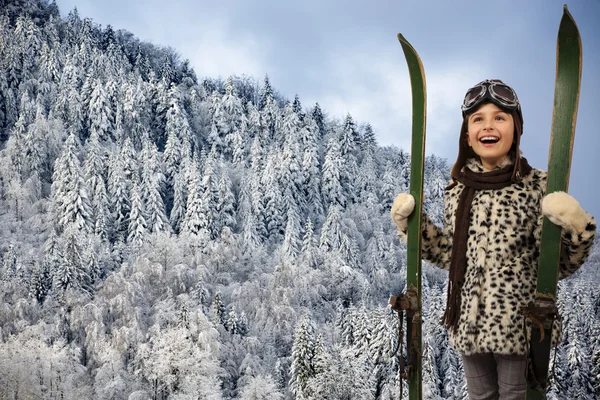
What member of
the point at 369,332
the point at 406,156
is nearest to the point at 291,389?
the point at 369,332

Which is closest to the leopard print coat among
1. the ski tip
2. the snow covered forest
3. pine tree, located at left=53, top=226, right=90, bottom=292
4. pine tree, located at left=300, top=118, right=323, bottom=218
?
the ski tip

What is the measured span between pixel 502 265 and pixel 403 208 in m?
0.46

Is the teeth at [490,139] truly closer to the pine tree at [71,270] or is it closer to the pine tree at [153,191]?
the pine tree at [71,270]

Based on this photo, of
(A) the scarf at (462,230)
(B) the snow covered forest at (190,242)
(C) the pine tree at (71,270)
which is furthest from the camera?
(C) the pine tree at (71,270)

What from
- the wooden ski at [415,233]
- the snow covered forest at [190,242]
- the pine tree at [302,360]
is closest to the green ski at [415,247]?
the wooden ski at [415,233]

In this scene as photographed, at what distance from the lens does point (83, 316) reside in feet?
126

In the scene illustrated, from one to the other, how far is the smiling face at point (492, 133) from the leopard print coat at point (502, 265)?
0.50 ft

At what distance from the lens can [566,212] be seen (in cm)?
241

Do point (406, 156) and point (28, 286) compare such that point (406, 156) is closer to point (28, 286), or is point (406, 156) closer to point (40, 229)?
point (40, 229)

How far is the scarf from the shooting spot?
9.04ft

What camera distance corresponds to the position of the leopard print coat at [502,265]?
2.61m

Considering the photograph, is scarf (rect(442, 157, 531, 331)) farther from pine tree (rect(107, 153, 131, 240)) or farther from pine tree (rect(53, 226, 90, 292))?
pine tree (rect(107, 153, 131, 240))

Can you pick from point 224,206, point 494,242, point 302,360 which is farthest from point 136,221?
point 494,242

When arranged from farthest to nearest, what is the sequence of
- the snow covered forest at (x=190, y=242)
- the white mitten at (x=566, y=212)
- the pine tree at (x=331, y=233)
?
the pine tree at (x=331, y=233)
the snow covered forest at (x=190, y=242)
the white mitten at (x=566, y=212)
